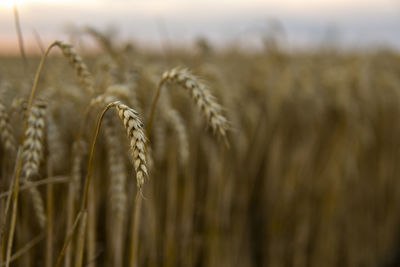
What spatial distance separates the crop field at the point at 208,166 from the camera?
1.34 m

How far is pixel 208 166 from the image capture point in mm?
2342

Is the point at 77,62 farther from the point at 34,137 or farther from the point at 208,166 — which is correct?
the point at 208,166

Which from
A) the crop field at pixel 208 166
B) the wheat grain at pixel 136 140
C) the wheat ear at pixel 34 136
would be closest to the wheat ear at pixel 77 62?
the crop field at pixel 208 166

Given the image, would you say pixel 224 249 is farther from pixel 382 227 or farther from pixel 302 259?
pixel 382 227

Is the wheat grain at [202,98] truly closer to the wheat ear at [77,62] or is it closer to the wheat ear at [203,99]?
the wheat ear at [203,99]

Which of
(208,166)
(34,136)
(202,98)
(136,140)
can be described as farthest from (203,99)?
(208,166)

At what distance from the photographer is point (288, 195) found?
2678 mm

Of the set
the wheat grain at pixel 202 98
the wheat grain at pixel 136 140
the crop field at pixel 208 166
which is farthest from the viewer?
the crop field at pixel 208 166

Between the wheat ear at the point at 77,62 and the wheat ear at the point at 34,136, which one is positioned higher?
the wheat ear at the point at 77,62

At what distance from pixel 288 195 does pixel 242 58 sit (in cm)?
359

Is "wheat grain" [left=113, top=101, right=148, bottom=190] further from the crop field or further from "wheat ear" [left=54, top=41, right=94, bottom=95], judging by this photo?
"wheat ear" [left=54, top=41, right=94, bottom=95]

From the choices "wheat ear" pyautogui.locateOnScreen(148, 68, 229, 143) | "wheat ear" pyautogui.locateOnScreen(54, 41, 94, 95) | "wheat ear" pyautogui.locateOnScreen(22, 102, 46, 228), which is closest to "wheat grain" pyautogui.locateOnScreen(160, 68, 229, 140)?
"wheat ear" pyautogui.locateOnScreen(148, 68, 229, 143)

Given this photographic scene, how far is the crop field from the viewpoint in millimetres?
1337

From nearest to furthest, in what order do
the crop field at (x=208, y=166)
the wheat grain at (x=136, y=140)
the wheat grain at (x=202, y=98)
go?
the wheat grain at (x=136, y=140) → the wheat grain at (x=202, y=98) → the crop field at (x=208, y=166)
